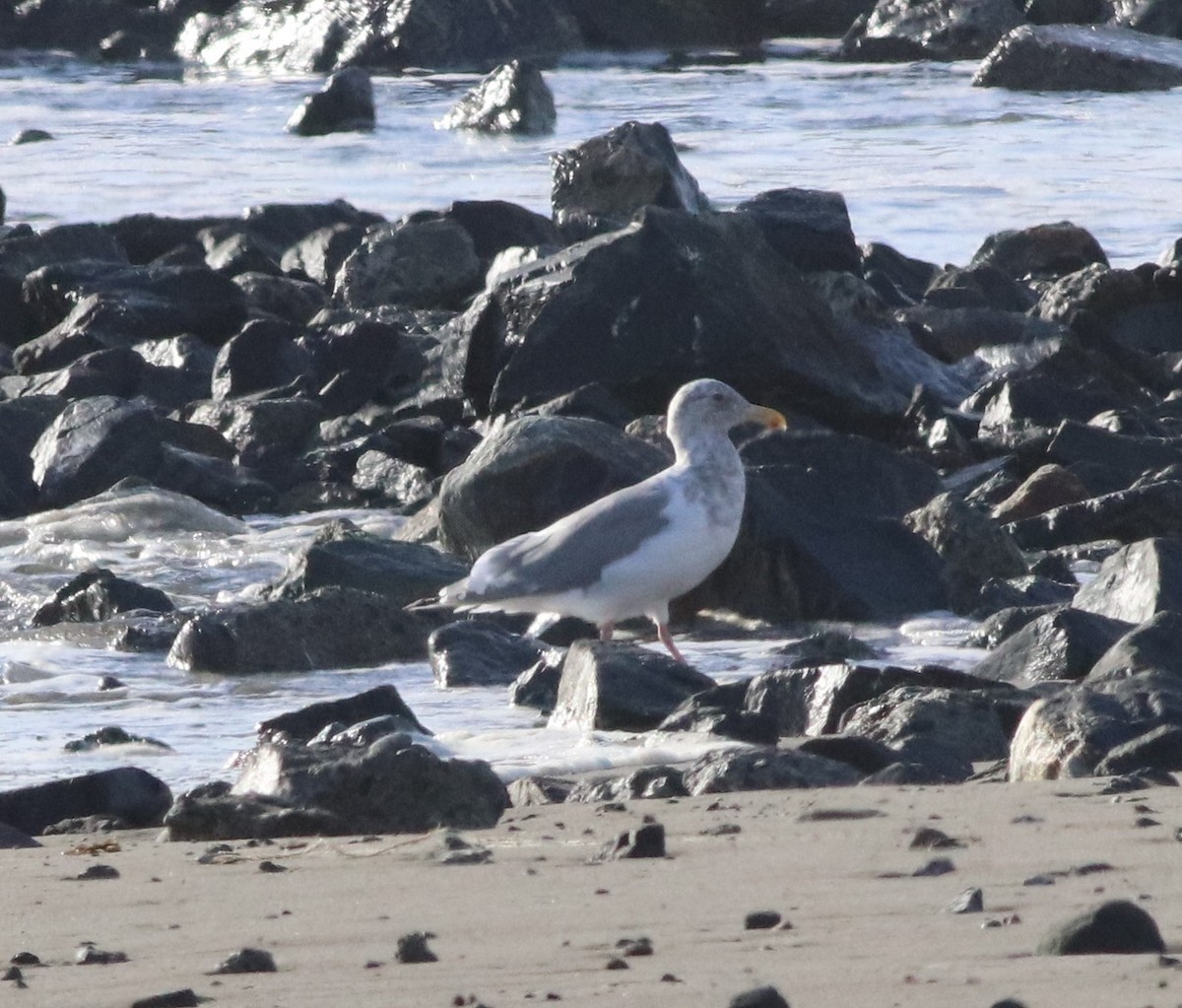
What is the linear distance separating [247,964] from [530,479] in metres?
5.41

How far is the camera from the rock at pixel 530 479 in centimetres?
Result: 842

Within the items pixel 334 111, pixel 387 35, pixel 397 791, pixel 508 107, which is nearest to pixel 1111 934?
pixel 397 791

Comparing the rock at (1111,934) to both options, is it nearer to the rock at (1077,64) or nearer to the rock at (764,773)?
the rock at (764,773)

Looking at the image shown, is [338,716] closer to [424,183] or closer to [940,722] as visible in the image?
[940,722]

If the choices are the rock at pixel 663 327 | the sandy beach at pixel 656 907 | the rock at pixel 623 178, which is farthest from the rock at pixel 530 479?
the rock at pixel 623 178

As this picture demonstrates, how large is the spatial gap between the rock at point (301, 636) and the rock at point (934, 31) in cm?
2625

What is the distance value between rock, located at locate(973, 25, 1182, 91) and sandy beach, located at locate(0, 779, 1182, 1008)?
24351 mm

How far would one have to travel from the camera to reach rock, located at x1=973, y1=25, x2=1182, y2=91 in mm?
27531

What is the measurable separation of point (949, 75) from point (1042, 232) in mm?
15161

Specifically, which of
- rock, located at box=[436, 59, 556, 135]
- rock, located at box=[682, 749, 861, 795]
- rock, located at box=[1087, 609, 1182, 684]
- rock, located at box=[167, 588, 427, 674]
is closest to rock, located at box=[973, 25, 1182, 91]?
rock, located at box=[436, 59, 556, 135]

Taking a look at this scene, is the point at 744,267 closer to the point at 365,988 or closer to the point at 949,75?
the point at 365,988

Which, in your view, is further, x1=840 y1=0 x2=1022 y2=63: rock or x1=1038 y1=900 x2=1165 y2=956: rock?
x1=840 y1=0 x2=1022 y2=63: rock

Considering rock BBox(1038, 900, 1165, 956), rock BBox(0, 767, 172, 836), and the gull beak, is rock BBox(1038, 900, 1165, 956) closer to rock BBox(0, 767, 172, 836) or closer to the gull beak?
rock BBox(0, 767, 172, 836)

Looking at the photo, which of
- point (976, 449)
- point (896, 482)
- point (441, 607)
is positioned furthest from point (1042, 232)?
point (441, 607)
